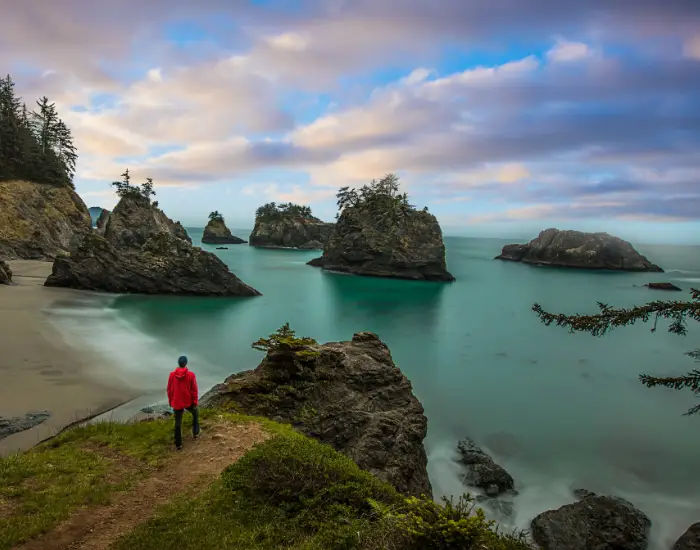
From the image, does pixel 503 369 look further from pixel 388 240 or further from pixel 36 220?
pixel 36 220

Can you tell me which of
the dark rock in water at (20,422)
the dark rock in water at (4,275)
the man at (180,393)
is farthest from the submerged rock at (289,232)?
the man at (180,393)

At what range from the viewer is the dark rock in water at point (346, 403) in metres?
13.7

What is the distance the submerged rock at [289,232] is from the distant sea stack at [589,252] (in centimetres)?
8657

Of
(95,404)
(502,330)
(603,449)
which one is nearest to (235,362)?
(95,404)

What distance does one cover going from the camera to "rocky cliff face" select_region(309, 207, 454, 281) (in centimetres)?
8638

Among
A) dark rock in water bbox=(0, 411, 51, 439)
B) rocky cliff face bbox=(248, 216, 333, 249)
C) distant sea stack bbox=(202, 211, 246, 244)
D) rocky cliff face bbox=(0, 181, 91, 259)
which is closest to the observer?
dark rock in water bbox=(0, 411, 51, 439)

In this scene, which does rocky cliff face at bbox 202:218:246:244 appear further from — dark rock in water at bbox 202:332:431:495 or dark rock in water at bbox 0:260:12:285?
dark rock in water at bbox 202:332:431:495

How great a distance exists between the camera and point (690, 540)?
42.9 feet

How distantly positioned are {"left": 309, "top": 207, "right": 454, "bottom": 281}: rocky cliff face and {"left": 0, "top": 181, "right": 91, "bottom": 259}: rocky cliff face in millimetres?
51693

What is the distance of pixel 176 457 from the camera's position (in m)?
10.9

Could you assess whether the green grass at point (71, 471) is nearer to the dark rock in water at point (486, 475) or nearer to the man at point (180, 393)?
the man at point (180, 393)

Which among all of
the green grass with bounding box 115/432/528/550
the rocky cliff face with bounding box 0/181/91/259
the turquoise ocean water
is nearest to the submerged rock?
the rocky cliff face with bounding box 0/181/91/259

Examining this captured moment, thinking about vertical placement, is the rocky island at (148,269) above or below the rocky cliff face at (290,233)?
below

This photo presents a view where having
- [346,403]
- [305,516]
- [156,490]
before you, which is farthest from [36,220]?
[305,516]
